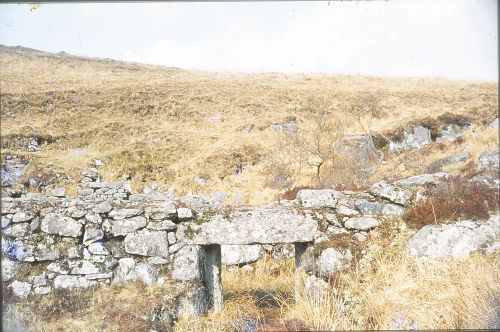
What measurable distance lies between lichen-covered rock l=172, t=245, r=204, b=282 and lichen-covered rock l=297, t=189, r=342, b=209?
1873 millimetres

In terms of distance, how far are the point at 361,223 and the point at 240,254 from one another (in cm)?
396

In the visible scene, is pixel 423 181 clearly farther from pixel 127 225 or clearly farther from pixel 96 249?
pixel 96 249

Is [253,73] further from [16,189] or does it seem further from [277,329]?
[277,329]

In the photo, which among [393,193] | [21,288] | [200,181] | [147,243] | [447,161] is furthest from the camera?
[447,161]

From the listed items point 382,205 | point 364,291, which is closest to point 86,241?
point 364,291

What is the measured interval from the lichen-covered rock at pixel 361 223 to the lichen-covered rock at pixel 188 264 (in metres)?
2.43

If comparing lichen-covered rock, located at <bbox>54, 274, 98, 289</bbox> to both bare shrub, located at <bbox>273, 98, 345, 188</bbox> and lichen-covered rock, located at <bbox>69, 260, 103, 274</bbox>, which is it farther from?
bare shrub, located at <bbox>273, 98, 345, 188</bbox>

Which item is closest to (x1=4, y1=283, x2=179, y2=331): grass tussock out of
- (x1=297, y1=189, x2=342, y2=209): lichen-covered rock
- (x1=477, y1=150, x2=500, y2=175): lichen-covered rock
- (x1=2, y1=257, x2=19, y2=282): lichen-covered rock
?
(x1=2, y1=257, x2=19, y2=282): lichen-covered rock

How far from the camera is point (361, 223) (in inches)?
269

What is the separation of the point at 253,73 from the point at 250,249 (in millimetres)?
27619

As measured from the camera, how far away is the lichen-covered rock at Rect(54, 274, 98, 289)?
6.27 meters

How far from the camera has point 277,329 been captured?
407 centimetres

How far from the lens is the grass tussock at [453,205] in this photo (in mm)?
6492

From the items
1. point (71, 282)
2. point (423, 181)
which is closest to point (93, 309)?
point (71, 282)
